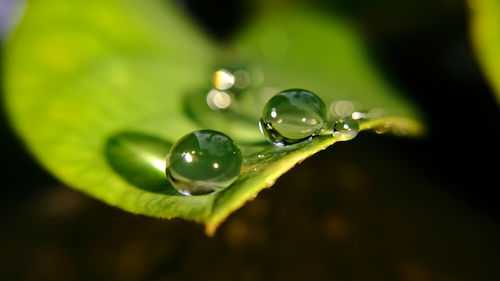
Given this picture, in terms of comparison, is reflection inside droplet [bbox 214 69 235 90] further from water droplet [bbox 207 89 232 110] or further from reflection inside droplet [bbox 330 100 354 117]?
reflection inside droplet [bbox 330 100 354 117]

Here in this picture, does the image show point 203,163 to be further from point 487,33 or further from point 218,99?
point 487,33

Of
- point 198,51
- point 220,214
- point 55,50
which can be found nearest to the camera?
point 220,214

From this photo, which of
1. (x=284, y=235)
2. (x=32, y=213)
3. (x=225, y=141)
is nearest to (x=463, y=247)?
(x=284, y=235)

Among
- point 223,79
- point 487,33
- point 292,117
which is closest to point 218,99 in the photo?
point 223,79

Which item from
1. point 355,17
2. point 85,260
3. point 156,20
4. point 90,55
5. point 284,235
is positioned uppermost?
point 355,17

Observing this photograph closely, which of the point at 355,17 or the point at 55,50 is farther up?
the point at 355,17

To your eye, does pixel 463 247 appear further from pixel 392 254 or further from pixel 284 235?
pixel 284 235
